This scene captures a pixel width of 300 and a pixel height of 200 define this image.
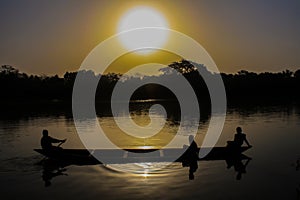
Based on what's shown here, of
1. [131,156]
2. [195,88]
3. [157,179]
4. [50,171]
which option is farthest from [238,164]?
[195,88]

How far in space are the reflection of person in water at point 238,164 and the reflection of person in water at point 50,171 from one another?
851 cm

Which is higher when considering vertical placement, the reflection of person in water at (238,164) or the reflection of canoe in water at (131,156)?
the reflection of canoe in water at (131,156)

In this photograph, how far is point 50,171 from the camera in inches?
765

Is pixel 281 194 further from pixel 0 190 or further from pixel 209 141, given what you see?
pixel 209 141

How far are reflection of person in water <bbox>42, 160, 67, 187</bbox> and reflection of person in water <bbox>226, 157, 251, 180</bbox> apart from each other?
8.51 m

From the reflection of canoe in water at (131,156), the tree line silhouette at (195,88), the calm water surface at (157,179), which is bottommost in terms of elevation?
the calm water surface at (157,179)

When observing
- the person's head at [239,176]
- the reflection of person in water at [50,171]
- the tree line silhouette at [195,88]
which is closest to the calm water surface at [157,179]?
the reflection of person in water at [50,171]

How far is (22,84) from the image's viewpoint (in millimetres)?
100625

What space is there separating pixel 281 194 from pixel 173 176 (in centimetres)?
494

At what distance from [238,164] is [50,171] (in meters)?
9.60

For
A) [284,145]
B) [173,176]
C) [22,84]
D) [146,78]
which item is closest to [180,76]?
[146,78]

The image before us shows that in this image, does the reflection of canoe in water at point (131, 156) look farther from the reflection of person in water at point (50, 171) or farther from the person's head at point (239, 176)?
the person's head at point (239, 176)

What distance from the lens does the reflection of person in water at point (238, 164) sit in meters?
18.3

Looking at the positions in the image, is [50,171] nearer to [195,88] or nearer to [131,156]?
[131,156]
